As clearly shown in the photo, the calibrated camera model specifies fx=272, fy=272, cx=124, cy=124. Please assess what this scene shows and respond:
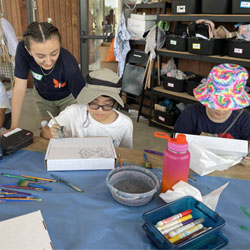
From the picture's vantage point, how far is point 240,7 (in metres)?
2.46

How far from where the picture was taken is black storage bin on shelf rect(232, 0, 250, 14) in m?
2.42

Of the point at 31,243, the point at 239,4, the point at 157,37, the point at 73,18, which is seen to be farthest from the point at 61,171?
the point at 73,18

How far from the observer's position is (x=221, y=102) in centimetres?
125

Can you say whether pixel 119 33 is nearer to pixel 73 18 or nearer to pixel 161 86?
pixel 161 86

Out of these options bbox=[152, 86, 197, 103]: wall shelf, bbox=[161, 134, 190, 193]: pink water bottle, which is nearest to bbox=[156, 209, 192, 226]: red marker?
bbox=[161, 134, 190, 193]: pink water bottle

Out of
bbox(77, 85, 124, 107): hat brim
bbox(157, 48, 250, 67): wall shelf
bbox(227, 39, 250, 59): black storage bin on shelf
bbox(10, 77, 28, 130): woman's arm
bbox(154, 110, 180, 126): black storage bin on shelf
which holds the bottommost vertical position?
bbox(154, 110, 180, 126): black storage bin on shelf

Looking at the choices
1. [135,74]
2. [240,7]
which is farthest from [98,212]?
[135,74]

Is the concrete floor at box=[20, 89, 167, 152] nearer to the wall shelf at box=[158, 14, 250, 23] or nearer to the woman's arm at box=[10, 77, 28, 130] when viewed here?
the wall shelf at box=[158, 14, 250, 23]

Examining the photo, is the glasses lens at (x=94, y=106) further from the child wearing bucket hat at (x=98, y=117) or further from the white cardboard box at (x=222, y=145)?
the white cardboard box at (x=222, y=145)

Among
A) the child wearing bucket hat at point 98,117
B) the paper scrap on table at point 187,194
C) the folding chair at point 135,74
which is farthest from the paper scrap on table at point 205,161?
the folding chair at point 135,74

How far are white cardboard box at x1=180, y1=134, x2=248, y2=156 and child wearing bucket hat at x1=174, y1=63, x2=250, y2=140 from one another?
201 mm

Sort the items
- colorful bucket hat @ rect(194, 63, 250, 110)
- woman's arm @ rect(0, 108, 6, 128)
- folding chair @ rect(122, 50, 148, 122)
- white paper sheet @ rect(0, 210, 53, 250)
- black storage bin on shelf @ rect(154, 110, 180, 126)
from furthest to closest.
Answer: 1. folding chair @ rect(122, 50, 148, 122)
2. black storage bin on shelf @ rect(154, 110, 180, 126)
3. woman's arm @ rect(0, 108, 6, 128)
4. colorful bucket hat @ rect(194, 63, 250, 110)
5. white paper sheet @ rect(0, 210, 53, 250)

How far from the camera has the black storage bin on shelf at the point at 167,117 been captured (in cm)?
326

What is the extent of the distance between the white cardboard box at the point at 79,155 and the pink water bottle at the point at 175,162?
248 millimetres
